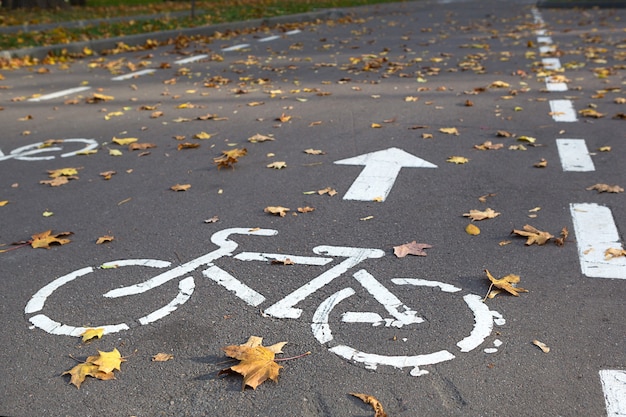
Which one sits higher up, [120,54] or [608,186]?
[608,186]

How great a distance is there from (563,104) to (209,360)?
6.09m

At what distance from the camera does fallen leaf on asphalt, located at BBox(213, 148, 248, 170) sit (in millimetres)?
6035

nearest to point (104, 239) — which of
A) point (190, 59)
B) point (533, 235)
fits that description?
point (533, 235)

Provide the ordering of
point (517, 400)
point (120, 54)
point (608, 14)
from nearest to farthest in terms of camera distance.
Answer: point (517, 400) → point (120, 54) → point (608, 14)

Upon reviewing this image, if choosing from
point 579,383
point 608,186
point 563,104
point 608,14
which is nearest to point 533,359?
point 579,383

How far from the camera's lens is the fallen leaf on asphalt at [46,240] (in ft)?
14.7

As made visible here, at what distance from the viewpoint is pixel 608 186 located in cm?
518

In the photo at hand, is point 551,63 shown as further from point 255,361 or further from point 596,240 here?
point 255,361

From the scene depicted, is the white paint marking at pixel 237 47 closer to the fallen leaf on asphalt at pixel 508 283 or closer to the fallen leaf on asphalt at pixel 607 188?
the fallen leaf on asphalt at pixel 607 188

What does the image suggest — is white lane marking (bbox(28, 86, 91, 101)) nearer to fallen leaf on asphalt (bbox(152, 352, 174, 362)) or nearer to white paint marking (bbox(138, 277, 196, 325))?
white paint marking (bbox(138, 277, 196, 325))

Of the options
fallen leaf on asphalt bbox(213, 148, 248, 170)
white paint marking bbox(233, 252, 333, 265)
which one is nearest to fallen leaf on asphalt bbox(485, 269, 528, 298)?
white paint marking bbox(233, 252, 333, 265)

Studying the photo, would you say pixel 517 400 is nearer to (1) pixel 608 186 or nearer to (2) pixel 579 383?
(2) pixel 579 383

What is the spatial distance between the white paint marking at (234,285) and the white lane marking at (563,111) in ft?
15.0

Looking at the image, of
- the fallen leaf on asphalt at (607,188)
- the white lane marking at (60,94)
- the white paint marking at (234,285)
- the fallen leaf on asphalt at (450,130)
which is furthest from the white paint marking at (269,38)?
the white paint marking at (234,285)
